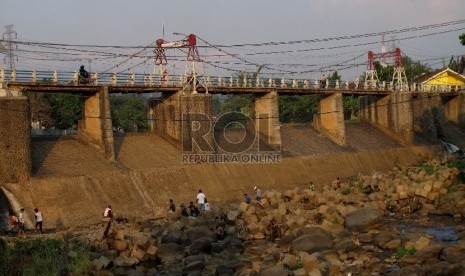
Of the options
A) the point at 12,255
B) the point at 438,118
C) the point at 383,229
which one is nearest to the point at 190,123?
the point at 383,229

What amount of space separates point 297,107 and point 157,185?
44.7 meters

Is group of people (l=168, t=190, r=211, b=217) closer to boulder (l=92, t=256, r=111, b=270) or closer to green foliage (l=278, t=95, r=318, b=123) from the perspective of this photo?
boulder (l=92, t=256, r=111, b=270)

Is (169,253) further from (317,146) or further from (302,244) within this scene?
(317,146)

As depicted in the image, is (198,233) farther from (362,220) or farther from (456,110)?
(456,110)

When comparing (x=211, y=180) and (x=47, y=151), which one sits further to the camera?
(x=211, y=180)

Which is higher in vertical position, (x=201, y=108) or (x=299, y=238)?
(x=201, y=108)

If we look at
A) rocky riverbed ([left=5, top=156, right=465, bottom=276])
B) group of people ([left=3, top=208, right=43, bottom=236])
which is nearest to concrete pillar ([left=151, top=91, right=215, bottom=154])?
Answer: rocky riverbed ([left=5, top=156, right=465, bottom=276])

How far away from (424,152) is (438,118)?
766 centimetres

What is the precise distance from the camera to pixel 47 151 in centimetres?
3728

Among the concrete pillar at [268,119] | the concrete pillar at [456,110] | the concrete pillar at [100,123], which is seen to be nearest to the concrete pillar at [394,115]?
the concrete pillar at [456,110]

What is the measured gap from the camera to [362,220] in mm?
27781

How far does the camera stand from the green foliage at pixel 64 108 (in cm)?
5403

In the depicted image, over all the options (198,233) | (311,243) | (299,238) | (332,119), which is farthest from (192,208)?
(332,119)

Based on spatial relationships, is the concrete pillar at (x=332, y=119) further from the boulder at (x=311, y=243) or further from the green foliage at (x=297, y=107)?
the boulder at (x=311, y=243)
